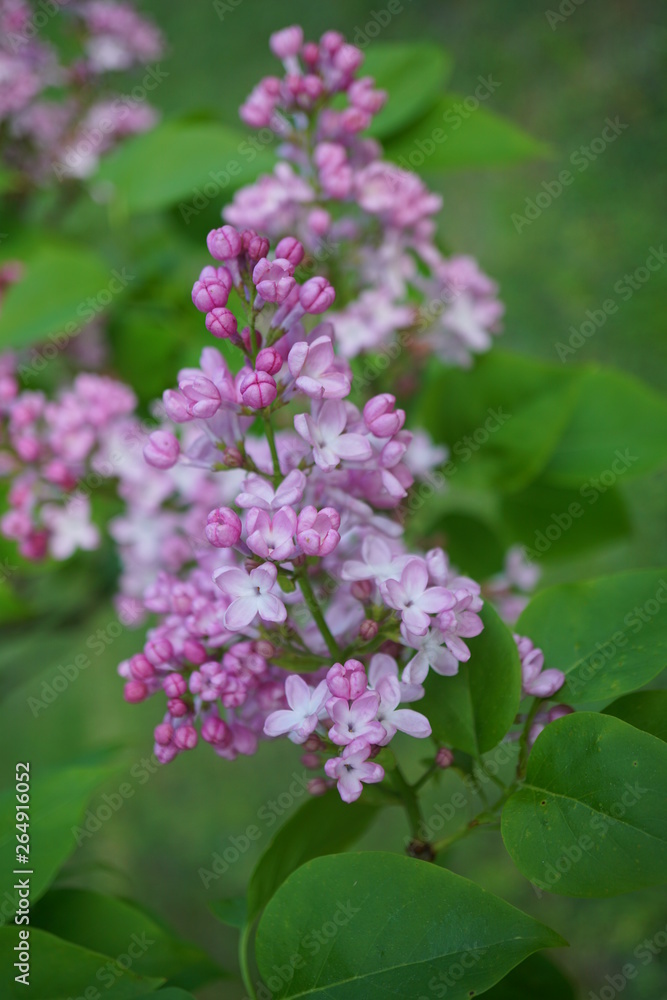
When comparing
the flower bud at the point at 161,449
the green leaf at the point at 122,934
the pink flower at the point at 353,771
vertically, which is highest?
the flower bud at the point at 161,449

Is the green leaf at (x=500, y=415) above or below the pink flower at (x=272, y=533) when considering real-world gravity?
above

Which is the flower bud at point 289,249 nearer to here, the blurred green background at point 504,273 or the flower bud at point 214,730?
the flower bud at point 214,730

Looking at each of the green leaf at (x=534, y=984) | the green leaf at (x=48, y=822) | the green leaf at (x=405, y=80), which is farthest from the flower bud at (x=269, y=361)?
the green leaf at (x=405, y=80)

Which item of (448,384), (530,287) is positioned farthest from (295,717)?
(530,287)

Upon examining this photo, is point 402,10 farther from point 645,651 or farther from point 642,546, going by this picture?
point 645,651

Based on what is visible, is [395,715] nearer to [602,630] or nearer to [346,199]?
[602,630]
